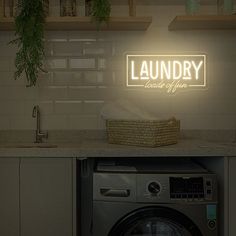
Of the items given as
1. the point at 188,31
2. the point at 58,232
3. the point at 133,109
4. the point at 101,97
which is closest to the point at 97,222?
the point at 58,232

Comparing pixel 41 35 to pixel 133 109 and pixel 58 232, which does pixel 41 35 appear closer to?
pixel 133 109

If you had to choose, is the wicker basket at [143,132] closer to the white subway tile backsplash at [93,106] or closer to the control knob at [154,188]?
the control knob at [154,188]

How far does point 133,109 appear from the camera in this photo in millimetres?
2285

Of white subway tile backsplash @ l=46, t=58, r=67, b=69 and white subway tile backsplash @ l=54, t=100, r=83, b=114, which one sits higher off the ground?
white subway tile backsplash @ l=46, t=58, r=67, b=69

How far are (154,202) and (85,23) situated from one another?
4.14 feet

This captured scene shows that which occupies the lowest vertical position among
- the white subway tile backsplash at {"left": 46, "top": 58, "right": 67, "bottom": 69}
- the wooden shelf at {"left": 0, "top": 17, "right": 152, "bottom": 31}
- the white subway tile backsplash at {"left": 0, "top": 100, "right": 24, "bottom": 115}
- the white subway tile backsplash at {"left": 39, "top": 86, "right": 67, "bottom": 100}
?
the white subway tile backsplash at {"left": 0, "top": 100, "right": 24, "bottom": 115}

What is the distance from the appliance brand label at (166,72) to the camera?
105 inches

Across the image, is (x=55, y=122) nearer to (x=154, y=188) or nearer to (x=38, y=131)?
(x=38, y=131)

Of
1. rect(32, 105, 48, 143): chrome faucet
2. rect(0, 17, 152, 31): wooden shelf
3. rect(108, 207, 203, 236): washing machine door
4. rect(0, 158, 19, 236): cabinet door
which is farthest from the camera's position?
rect(32, 105, 48, 143): chrome faucet

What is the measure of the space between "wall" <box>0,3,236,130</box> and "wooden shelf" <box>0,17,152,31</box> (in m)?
0.08

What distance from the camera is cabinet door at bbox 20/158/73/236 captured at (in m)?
Answer: 2.04

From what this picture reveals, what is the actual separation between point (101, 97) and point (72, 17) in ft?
2.02

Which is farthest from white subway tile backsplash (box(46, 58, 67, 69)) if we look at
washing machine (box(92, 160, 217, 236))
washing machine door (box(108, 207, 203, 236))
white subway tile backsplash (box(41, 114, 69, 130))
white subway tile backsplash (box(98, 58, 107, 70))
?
washing machine door (box(108, 207, 203, 236))

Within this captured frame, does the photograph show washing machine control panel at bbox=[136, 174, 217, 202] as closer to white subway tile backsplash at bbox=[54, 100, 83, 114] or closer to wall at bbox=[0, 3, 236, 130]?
wall at bbox=[0, 3, 236, 130]
